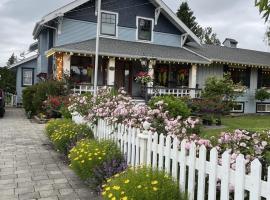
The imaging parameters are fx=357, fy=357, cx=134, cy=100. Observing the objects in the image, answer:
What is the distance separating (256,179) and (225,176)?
386 mm

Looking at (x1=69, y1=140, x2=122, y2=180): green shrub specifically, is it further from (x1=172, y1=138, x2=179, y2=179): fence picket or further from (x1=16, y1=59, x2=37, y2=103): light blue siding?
(x1=16, y1=59, x2=37, y2=103): light blue siding

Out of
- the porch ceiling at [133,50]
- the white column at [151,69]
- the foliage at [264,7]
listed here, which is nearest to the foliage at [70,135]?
the foliage at [264,7]

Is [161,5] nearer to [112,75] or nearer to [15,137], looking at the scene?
[112,75]

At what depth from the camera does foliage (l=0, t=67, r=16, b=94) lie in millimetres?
30047

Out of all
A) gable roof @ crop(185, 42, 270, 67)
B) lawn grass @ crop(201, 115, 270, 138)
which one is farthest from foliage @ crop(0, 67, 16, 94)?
lawn grass @ crop(201, 115, 270, 138)

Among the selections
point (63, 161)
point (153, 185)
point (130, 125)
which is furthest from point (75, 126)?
point (153, 185)

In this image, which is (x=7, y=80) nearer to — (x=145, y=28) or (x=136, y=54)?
(x=145, y=28)

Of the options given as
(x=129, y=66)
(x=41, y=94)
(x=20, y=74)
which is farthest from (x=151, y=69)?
(x=20, y=74)

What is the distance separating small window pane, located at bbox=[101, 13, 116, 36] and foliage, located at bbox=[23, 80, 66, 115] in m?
5.48

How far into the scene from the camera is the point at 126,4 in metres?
21.6

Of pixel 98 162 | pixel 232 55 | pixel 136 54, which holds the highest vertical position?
pixel 232 55

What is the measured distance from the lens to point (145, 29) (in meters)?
22.4

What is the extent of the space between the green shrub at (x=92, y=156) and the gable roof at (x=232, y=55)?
16.5 m

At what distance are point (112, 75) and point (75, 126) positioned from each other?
10742 mm
